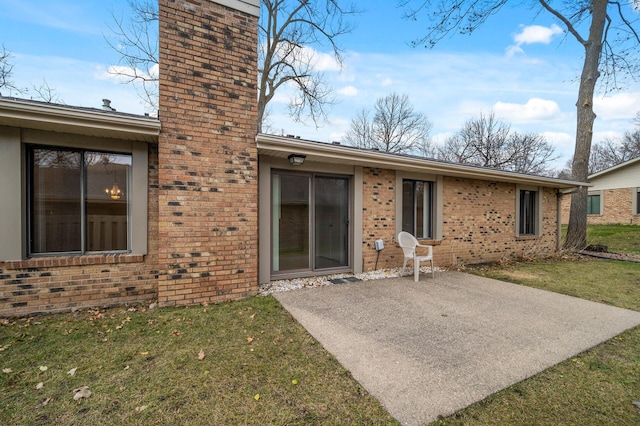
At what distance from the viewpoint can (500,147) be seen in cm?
2041

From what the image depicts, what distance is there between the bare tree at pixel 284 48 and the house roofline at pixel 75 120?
280 inches

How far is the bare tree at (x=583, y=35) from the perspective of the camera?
31.8 feet

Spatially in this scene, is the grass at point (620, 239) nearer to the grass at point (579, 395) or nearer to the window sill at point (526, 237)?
the window sill at point (526, 237)

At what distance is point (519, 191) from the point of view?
858 cm

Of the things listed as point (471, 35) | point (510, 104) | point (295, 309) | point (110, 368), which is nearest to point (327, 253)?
point (295, 309)

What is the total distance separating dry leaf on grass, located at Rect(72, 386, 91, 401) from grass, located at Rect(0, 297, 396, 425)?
0.11ft

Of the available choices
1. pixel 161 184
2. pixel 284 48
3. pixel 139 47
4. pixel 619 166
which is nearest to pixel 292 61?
pixel 284 48

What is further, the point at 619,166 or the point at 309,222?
the point at 619,166

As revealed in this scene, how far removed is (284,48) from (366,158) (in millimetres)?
10059

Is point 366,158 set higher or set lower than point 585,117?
lower

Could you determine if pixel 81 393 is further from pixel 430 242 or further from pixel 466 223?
pixel 466 223

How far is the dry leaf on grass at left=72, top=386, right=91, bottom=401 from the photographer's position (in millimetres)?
2064

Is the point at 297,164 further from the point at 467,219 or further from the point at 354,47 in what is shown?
the point at 354,47

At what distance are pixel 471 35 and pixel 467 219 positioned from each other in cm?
710
